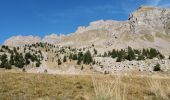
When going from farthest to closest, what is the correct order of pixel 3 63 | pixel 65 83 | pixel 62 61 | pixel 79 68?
pixel 62 61 < pixel 79 68 < pixel 3 63 < pixel 65 83

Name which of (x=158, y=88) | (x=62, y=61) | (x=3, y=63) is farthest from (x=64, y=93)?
(x=62, y=61)

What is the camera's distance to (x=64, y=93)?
1310 centimetres

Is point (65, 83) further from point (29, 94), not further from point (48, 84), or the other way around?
point (29, 94)

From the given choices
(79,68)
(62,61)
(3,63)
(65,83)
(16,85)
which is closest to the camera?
(16,85)

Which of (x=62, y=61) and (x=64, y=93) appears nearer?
(x=64, y=93)

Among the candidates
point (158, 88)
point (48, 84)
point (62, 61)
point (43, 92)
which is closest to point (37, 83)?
point (48, 84)

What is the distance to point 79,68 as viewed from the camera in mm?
142125

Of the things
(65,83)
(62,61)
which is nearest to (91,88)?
(65,83)

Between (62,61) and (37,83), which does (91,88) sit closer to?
(37,83)

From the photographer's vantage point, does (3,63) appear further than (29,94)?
Yes

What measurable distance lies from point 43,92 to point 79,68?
129 meters

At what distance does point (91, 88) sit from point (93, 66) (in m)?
128

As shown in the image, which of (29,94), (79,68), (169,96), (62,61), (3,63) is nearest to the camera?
(169,96)

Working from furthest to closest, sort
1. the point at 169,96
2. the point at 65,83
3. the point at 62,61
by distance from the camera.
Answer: the point at 62,61 < the point at 65,83 < the point at 169,96
